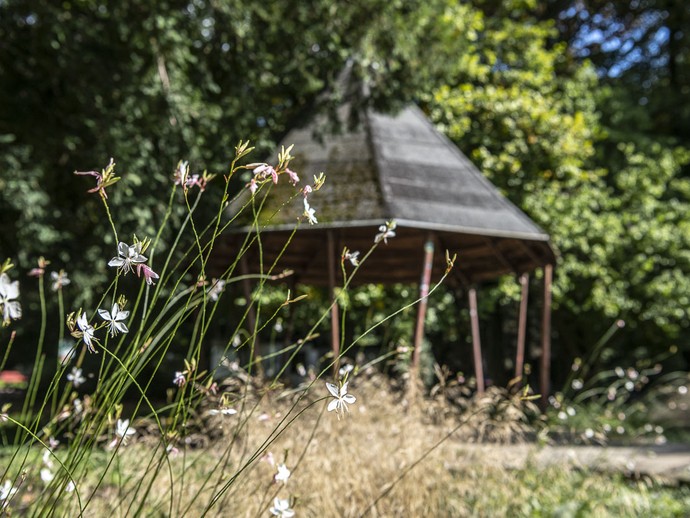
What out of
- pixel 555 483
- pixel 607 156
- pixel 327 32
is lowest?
pixel 607 156

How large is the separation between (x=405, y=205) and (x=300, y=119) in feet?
7.71

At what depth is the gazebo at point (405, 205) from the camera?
5.41 m

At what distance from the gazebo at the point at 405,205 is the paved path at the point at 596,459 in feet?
3.53

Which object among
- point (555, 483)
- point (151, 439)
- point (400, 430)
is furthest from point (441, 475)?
point (151, 439)

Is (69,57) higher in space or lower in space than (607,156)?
higher

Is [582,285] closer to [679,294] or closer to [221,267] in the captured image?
[679,294]

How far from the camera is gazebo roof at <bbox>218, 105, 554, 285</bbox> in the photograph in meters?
5.42

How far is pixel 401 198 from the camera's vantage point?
5.51m

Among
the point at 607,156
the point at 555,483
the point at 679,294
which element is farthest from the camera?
the point at 607,156

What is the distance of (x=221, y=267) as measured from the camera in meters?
8.16

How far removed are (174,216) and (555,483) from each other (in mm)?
4958

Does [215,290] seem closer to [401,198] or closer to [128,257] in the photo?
[128,257]

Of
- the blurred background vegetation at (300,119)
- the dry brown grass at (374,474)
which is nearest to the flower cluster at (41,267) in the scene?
the dry brown grass at (374,474)

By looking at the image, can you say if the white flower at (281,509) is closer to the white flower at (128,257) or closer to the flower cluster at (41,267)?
the white flower at (128,257)
